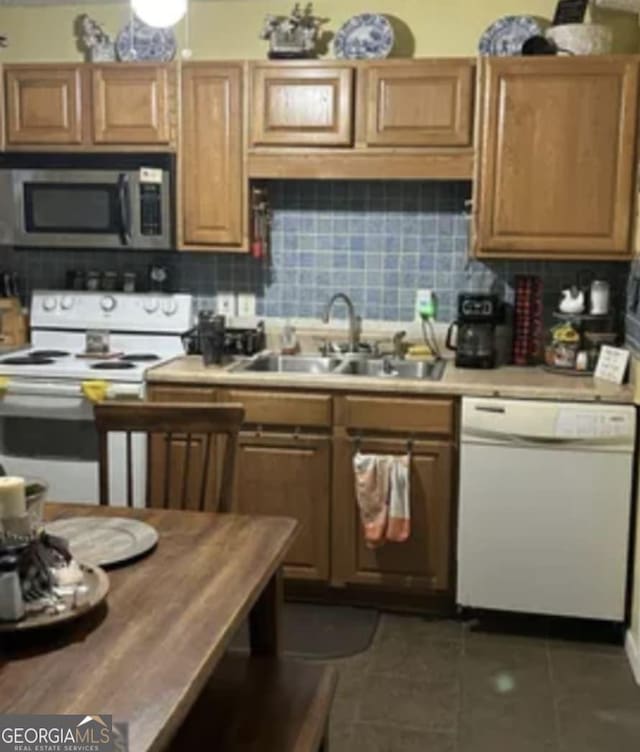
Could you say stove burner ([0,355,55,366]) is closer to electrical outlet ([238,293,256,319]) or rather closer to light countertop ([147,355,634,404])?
light countertop ([147,355,634,404])

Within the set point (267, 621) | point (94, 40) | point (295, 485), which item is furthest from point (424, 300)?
point (267, 621)

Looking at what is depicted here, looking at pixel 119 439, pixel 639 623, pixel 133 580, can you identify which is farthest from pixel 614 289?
pixel 133 580

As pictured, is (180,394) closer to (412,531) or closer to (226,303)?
(226,303)

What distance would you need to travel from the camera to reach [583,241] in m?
3.42

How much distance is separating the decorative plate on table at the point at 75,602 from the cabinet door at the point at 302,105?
232 cm

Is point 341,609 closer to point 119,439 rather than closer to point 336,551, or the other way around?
point 336,551

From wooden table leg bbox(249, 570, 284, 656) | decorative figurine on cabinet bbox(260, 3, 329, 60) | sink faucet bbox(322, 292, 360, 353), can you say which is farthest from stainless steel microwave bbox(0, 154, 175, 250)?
wooden table leg bbox(249, 570, 284, 656)

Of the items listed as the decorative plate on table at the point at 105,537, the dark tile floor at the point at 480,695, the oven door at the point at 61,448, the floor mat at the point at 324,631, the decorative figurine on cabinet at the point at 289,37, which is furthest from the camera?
the decorative figurine on cabinet at the point at 289,37

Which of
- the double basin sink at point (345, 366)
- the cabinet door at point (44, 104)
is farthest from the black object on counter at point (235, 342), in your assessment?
the cabinet door at point (44, 104)

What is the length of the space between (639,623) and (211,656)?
6.62 ft

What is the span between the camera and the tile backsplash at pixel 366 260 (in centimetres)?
383

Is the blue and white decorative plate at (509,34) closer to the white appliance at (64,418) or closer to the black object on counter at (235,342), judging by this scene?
the black object on counter at (235,342)

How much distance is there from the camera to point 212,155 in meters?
3.68

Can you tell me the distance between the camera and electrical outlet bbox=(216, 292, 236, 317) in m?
4.08
